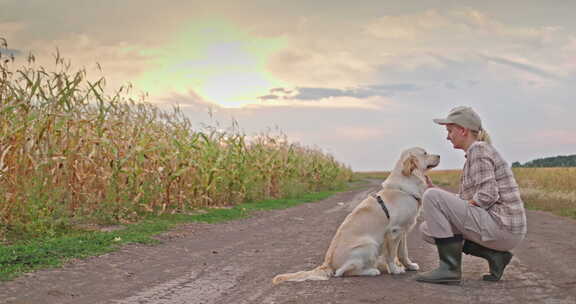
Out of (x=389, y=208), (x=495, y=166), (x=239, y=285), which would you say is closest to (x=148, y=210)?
(x=239, y=285)

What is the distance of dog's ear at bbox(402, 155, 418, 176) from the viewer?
5.82 meters

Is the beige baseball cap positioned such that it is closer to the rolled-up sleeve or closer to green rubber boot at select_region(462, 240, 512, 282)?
the rolled-up sleeve

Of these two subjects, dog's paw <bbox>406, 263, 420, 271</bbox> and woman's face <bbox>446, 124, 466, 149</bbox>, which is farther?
dog's paw <bbox>406, 263, 420, 271</bbox>

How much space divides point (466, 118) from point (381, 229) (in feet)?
5.07

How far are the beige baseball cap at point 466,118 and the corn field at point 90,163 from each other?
6921mm

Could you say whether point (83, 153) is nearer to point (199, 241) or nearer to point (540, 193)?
point (199, 241)

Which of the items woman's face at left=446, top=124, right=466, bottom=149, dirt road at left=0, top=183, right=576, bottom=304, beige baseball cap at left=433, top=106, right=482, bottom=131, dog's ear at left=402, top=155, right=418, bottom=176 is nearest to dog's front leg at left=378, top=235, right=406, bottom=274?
dirt road at left=0, top=183, right=576, bottom=304

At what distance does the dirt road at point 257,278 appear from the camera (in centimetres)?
489

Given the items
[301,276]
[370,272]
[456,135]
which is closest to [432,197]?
[456,135]

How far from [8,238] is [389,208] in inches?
253

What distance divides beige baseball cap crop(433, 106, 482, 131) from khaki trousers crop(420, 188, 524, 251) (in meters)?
0.79

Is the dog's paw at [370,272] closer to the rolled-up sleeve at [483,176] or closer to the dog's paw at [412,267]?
the dog's paw at [412,267]

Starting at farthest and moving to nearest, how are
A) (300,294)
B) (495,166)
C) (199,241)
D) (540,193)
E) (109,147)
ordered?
(540,193), (109,147), (199,241), (495,166), (300,294)

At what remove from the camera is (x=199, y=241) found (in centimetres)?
905
